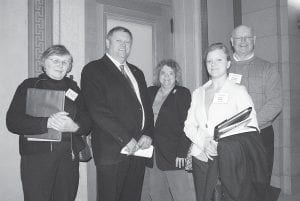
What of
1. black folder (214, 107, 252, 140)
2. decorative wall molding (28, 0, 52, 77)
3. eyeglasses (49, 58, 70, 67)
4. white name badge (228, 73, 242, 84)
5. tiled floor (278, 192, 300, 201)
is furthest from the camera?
tiled floor (278, 192, 300, 201)

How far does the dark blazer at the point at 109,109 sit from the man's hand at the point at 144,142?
33mm

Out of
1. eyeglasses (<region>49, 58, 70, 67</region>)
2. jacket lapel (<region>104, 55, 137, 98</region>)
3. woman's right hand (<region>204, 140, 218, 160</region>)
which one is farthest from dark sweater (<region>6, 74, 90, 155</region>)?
woman's right hand (<region>204, 140, 218, 160</region>)

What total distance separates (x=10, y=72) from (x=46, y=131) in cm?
69

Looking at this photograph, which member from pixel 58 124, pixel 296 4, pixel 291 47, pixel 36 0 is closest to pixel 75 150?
pixel 58 124

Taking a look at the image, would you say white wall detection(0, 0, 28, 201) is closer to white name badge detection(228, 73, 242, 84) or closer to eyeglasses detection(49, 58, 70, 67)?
eyeglasses detection(49, 58, 70, 67)

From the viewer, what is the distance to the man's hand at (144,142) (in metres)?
2.19

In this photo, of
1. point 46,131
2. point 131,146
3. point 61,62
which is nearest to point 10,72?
point 61,62

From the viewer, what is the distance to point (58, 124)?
1879 mm

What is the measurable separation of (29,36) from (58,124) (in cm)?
87

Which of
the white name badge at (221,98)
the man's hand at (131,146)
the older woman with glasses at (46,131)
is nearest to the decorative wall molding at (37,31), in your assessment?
the older woman with glasses at (46,131)

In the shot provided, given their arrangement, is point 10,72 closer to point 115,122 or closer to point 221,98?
point 115,122

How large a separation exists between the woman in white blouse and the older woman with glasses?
30.0 inches

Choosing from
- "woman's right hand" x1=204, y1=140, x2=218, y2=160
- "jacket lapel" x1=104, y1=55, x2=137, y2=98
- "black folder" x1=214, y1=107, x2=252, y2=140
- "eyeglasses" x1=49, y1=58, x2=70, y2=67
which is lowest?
"woman's right hand" x1=204, y1=140, x2=218, y2=160

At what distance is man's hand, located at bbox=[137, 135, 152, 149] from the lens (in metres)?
2.19
